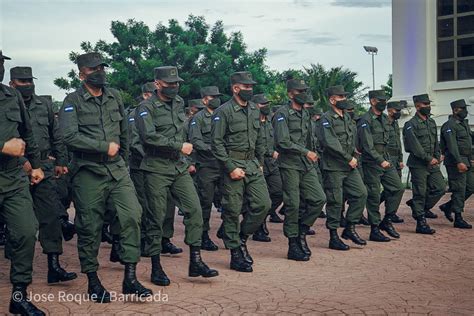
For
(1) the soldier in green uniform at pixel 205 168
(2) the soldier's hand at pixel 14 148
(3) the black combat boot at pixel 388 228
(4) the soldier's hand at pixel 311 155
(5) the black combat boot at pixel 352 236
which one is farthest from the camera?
(3) the black combat boot at pixel 388 228

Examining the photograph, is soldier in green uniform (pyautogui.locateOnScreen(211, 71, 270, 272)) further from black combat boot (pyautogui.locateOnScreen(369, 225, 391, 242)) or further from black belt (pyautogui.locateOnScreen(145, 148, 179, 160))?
black combat boot (pyautogui.locateOnScreen(369, 225, 391, 242))

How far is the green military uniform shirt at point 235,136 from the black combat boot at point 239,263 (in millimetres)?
923

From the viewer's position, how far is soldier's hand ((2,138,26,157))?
5.62 m

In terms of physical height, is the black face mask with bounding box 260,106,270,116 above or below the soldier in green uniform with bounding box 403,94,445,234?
above

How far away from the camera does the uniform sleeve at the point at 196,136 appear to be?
10.2 meters

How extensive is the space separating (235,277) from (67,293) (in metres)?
1.81

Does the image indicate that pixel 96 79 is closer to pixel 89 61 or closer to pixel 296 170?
pixel 89 61

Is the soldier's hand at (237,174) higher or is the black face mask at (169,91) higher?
the black face mask at (169,91)

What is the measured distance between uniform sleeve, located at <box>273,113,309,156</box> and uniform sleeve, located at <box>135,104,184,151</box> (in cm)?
189

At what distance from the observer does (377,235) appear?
32.9 feet

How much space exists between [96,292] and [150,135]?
1.75m

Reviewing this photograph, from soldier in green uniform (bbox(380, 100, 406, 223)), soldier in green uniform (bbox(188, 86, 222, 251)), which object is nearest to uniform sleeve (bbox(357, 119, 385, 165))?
soldier in green uniform (bbox(380, 100, 406, 223))

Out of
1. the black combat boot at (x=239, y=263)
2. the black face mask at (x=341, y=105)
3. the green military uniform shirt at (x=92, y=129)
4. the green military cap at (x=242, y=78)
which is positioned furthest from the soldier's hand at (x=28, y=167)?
the black face mask at (x=341, y=105)

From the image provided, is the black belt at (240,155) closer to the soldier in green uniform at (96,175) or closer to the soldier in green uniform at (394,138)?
the soldier in green uniform at (96,175)
